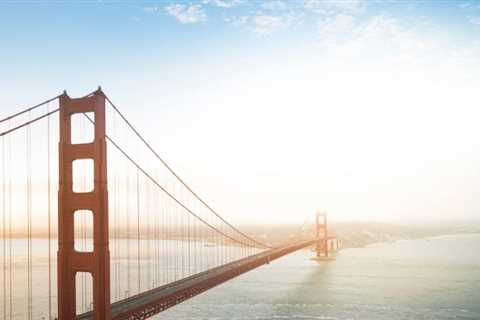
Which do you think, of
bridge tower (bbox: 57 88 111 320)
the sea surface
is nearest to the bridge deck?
bridge tower (bbox: 57 88 111 320)

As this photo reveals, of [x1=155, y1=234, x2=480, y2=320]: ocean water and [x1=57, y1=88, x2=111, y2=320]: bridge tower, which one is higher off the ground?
[x1=57, y1=88, x2=111, y2=320]: bridge tower

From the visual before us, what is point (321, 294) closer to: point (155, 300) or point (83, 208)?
point (155, 300)

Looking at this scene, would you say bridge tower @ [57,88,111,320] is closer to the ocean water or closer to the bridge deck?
the bridge deck

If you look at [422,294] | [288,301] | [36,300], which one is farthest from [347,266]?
[36,300]

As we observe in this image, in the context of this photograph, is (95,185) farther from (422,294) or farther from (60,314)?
(422,294)

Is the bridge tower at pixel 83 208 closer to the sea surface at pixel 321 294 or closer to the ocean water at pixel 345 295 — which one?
the sea surface at pixel 321 294

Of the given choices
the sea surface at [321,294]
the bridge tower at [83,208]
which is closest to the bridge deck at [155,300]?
the bridge tower at [83,208]

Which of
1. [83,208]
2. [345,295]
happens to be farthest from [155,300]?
[345,295]
